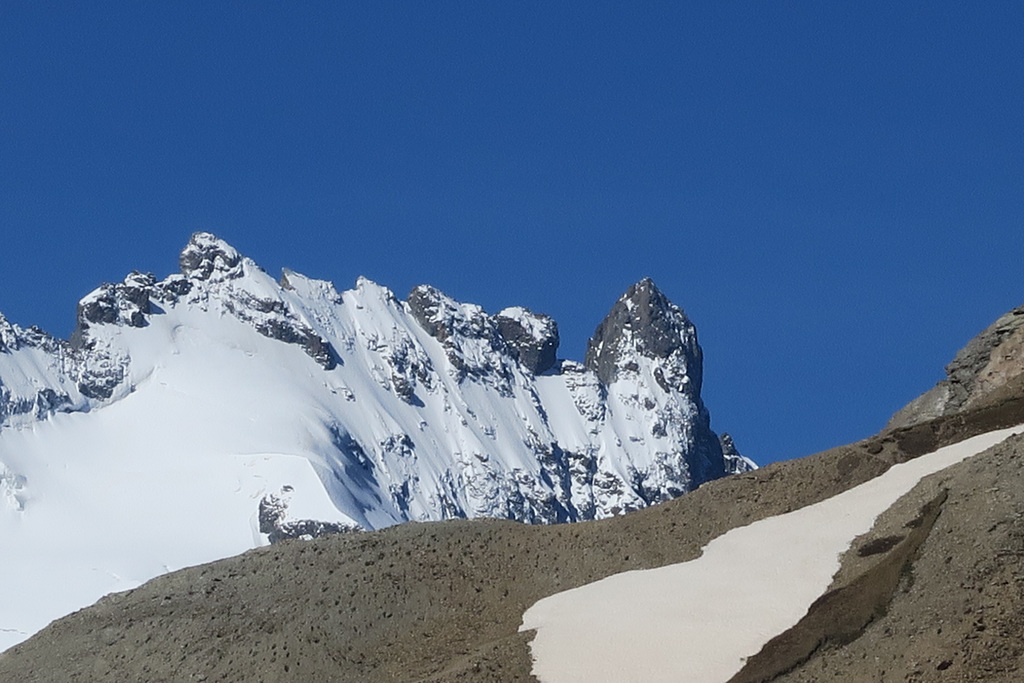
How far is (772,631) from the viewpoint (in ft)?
133

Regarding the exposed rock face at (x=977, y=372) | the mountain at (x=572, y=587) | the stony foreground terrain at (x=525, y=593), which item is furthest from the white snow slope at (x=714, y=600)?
the exposed rock face at (x=977, y=372)

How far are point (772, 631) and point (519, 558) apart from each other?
10.1m

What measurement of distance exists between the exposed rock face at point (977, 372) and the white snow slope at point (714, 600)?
5.49 m

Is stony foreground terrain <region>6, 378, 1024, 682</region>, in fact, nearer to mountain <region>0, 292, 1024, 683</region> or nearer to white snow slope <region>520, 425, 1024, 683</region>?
mountain <region>0, 292, 1024, 683</region>

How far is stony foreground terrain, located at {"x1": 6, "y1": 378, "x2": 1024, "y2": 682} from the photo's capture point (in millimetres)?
37938

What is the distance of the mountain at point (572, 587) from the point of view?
38031 millimetres

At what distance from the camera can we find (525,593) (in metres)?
47.2

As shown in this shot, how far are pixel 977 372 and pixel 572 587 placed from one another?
656 inches

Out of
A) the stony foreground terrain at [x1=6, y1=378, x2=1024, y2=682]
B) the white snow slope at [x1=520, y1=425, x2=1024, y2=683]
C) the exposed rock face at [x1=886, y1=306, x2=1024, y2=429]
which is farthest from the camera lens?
the exposed rock face at [x1=886, y1=306, x2=1024, y2=429]

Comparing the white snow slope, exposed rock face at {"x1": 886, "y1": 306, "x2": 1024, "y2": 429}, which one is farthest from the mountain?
exposed rock face at {"x1": 886, "y1": 306, "x2": 1024, "y2": 429}

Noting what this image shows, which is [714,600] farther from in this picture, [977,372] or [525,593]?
[977,372]

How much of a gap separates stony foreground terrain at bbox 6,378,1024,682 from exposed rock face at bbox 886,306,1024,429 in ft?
10.3

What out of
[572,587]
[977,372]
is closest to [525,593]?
[572,587]

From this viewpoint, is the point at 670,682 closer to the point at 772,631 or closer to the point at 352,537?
the point at 772,631
